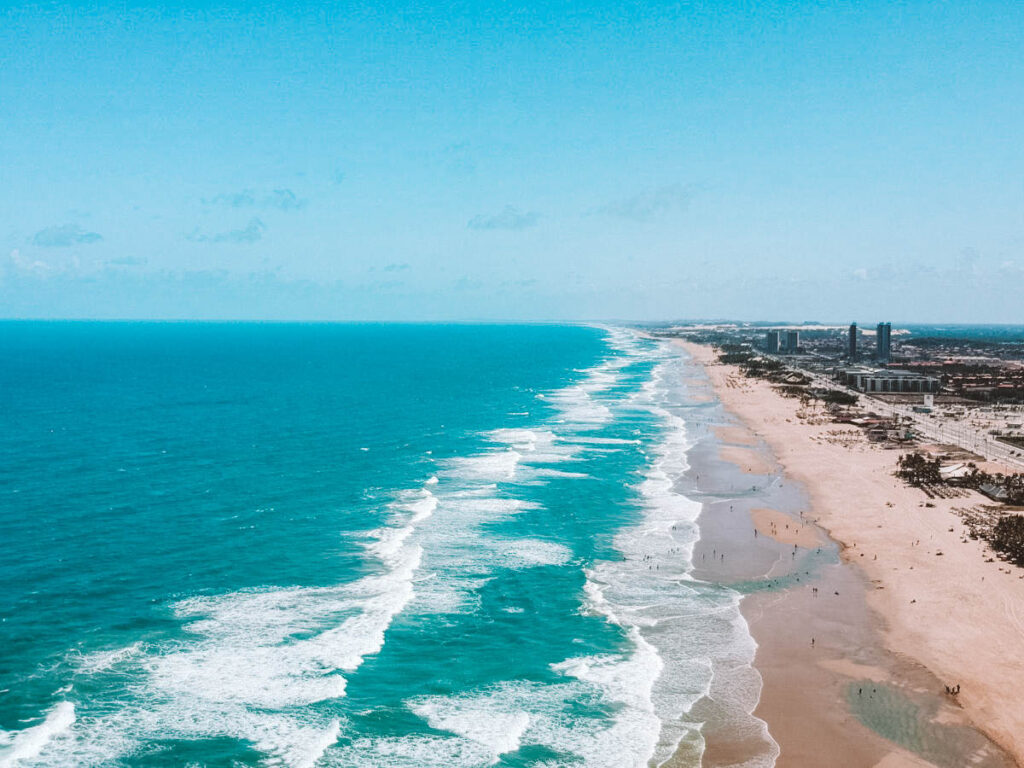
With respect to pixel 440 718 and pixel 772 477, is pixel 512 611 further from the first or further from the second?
pixel 772 477

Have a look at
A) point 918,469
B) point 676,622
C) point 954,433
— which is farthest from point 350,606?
point 954,433

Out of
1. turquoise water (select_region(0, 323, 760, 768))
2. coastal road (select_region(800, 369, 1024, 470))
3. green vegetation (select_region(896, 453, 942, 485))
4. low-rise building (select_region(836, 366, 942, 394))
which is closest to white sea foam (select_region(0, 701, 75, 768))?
turquoise water (select_region(0, 323, 760, 768))

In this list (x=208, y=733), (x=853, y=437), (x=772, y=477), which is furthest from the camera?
(x=853, y=437)

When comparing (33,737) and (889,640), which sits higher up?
(889,640)

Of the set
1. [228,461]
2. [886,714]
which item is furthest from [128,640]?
[228,461]

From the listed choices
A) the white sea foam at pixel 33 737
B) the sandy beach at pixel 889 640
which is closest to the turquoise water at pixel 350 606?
the white sea foam at pixel 33 737

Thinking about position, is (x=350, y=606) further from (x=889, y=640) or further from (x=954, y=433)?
(x=954, y=433)

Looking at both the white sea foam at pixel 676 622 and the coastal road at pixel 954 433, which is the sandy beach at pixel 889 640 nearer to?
the white sea foam at pixel 676 622
